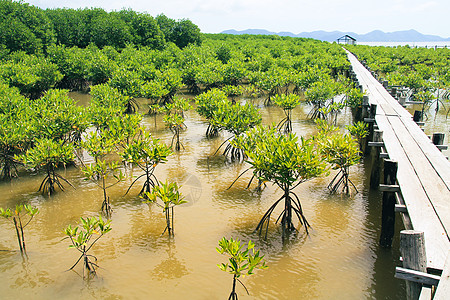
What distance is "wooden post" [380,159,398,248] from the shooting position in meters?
6.69

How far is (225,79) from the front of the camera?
73.6ft

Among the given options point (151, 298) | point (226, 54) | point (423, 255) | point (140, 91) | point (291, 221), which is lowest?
point (151, 298)

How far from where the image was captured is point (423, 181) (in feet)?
22.2

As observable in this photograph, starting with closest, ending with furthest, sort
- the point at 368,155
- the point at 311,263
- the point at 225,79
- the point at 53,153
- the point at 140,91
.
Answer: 1. the point at 311,263
2. the point at 53,153
3. the point at 368,155
4. the point at 140,91
5. the point at 225,79

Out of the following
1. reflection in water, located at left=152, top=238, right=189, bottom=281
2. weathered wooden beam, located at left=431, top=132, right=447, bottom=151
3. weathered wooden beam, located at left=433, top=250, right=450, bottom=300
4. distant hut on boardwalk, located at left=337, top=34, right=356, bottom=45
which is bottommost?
reflection in water, located at left=152, top=238, right=189, bottom=281

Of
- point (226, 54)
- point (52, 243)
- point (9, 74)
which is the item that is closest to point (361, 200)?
point (52, 243)

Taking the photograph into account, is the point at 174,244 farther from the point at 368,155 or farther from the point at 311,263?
the point at 368,155

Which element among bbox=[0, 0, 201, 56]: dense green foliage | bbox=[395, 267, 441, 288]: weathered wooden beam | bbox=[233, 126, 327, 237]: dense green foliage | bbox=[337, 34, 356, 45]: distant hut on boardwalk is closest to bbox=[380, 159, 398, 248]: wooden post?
bbox=[233, 126, 327, 237]: dense green foliage

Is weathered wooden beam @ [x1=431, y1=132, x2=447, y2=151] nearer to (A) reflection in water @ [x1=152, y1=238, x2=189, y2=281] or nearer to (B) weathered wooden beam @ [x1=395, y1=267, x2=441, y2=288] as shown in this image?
(B) weathered wooden beam @ [x1=395, y1=267, x2=441, y2=288]

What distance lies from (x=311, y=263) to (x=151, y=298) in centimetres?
302

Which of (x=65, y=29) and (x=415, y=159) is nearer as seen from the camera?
(x=415, y=159)

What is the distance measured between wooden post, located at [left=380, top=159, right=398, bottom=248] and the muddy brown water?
0.80ft

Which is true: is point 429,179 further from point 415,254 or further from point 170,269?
point 170,269

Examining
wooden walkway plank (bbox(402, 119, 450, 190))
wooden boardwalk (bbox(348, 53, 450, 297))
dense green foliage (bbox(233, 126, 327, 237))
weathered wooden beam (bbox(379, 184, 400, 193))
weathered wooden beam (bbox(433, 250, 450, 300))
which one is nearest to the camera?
weathered wooden beam (bbox(433, 250, 450, 300))
